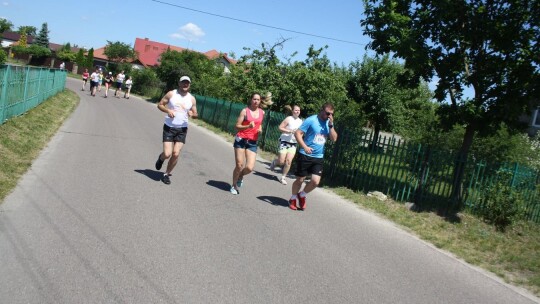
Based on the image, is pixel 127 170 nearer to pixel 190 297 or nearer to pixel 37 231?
pixel 37 231

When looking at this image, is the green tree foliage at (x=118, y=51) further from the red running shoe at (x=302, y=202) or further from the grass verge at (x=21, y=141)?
the red running shoe at (x=302, y=202)

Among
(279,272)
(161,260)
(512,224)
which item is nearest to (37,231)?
(161,260)

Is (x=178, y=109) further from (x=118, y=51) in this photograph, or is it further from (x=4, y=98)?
(x=118, y=51)

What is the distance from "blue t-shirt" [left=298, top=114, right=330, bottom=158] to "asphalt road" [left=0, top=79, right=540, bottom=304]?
1.05 metres

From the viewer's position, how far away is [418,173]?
9.92m

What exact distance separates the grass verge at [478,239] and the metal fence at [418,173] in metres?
0.43

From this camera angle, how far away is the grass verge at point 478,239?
20.9ft

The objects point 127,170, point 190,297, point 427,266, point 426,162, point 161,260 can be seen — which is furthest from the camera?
point 426,162

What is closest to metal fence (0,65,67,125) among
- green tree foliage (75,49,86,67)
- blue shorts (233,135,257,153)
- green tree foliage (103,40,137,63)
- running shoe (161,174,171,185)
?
running shoe (161,174,171,185)

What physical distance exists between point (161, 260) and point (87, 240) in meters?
0.86

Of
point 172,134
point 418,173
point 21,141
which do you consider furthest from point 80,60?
point 418,173

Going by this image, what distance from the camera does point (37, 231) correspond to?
4.99 meters

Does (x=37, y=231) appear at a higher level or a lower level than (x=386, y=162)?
lower

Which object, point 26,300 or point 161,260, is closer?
point 26,300
